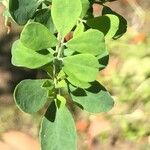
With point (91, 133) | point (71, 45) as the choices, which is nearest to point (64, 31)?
point (71, 45)

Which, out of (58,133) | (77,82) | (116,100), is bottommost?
(116,100)

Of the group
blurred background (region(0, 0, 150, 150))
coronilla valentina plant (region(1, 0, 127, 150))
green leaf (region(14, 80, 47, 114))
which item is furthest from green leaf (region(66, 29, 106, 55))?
blurred background (region(0, 0, 150, 150))

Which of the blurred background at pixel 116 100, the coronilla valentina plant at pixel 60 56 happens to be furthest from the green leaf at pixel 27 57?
the blurred background at pixel 116 100

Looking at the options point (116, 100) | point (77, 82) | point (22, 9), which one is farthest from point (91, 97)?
point (116, 100)

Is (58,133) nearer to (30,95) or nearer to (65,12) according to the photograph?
(30,95)

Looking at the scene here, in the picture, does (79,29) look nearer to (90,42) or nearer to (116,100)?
(90,42)

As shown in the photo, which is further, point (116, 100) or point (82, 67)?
point (116, 100)

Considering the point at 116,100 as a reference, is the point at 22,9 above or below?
above

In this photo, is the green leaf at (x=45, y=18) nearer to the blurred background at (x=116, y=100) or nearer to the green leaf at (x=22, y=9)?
the green leaf at (x=22, y=9)
